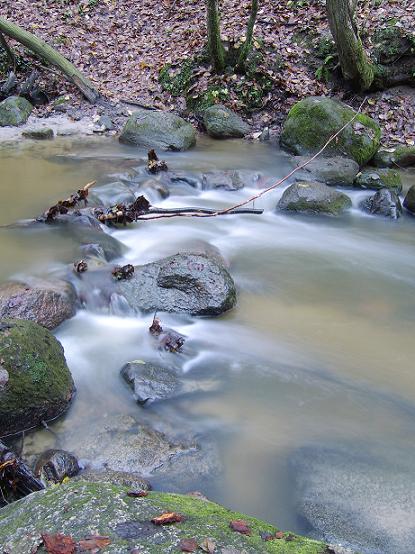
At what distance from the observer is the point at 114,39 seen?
13078 mm

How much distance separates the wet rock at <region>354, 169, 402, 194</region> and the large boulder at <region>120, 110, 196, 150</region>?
10.6 ft

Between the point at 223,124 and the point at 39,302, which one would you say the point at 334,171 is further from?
the point at 39,302

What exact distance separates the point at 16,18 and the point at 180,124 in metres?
6.31

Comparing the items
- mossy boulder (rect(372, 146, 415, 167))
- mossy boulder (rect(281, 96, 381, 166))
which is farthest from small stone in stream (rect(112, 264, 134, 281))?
mossy boulder (rect(372, 146, 415, 167))

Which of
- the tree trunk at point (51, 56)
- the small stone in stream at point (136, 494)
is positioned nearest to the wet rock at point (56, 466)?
the small stone in stream at point (136, 494)

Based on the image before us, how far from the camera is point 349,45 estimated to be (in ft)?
32.8

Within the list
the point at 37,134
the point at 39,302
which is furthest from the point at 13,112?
the point at 39,302

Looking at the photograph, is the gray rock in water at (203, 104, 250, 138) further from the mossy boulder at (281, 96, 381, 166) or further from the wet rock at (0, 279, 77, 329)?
the wet rock at (0, 279, 77, 329)

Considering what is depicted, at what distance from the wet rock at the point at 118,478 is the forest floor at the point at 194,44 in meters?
8.30

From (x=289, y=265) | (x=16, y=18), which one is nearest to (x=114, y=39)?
(x=16, y=18)

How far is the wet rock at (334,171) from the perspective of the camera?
828 cm

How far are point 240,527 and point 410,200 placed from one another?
650cm

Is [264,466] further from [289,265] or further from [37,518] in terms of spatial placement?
[289,265]

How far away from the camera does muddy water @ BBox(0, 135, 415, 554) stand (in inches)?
126
